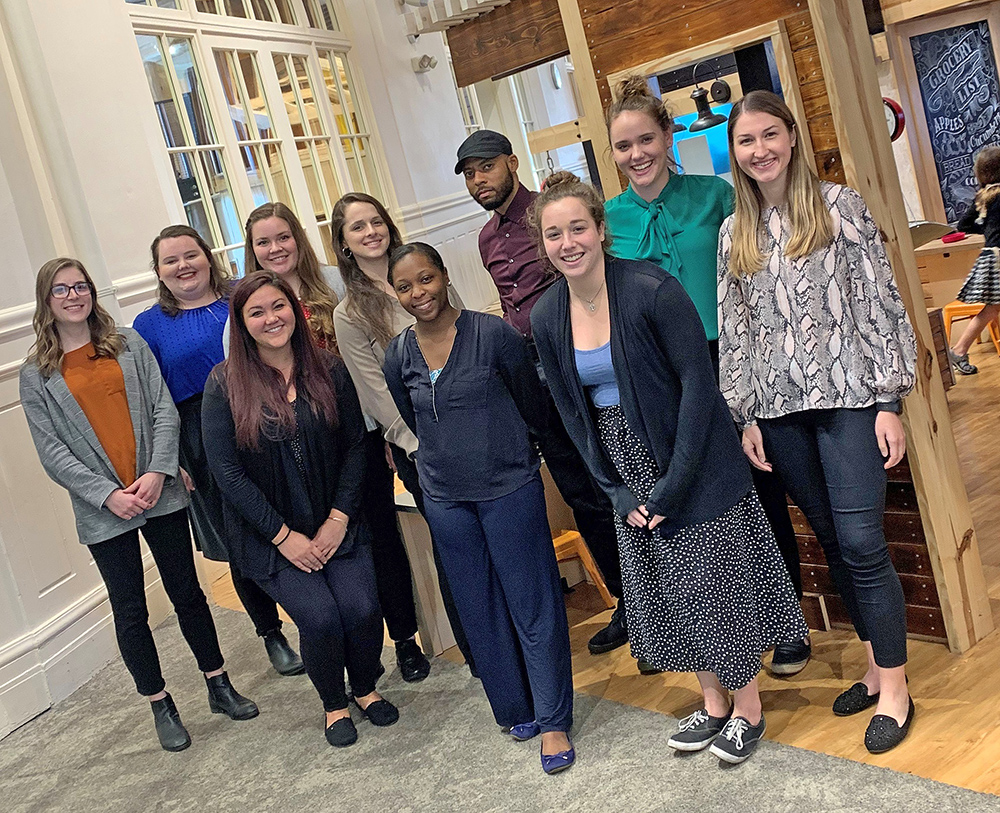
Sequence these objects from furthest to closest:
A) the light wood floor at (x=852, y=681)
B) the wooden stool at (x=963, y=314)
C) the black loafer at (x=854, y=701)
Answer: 1. the wooden stool at (x=963, y=314)
2. the black loafer at (x=854, y=701)
3. the light wood floor at (x=852, y=681)

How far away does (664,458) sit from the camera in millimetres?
2529

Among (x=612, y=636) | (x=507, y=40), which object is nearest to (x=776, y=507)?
(x=612, y=636)

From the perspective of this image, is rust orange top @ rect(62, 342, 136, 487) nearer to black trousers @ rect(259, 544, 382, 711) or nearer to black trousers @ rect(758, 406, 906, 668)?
black trousers @ rect(259, 544, 382, 711)

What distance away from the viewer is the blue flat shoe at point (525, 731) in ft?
9.93

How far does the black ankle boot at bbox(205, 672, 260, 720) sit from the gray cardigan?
27.1 inches

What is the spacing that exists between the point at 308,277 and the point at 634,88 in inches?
50.1

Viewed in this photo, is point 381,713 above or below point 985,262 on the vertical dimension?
below

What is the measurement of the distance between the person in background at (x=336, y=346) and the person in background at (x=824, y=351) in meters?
1.35

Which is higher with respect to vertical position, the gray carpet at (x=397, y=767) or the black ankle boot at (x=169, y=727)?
the black ankle boot at (x=169, y=727)

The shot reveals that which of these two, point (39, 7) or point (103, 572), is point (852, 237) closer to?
point (103, 572)

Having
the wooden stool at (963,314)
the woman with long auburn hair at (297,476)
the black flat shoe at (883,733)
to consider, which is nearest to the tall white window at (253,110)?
the woman with long auburn hair at (297,476)

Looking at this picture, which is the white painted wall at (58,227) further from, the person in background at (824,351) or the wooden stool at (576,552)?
the person in background at (824,351)

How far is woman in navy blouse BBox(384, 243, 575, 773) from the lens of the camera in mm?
2818

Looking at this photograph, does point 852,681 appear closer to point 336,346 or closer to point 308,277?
point 336,346
